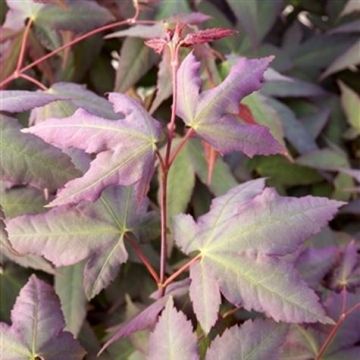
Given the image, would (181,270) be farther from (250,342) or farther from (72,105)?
(72,105)

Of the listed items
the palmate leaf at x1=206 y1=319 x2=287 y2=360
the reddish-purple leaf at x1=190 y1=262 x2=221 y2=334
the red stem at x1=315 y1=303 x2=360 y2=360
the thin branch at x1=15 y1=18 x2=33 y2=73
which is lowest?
the red stem at x1=315 y1=303 x2=360 y2=360

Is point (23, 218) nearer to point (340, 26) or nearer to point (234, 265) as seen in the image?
point (234, 265)

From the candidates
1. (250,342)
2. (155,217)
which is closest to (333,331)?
(250,342)

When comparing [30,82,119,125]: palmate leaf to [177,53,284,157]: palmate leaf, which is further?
[30,82,119,125]: palmate leaf

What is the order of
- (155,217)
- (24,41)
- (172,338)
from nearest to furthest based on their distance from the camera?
(172,338) < (155,217) < (24,41)

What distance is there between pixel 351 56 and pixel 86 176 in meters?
0.56

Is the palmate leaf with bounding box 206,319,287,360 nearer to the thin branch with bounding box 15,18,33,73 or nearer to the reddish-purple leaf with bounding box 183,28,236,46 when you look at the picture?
the reddish-purple leaf with bounding box 183,28,236,46

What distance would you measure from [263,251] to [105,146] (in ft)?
0.49

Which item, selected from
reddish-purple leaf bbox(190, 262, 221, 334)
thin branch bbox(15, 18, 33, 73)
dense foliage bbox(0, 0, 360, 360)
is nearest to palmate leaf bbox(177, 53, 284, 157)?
dense foliage bbox(0, 0, 360, 360)

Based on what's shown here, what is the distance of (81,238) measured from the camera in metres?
0.59

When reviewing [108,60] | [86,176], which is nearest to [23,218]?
[86,176]

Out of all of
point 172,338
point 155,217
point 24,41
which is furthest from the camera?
point 24,41

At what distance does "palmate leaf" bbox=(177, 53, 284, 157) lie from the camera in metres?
0.55

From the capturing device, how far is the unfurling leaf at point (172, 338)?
52cm
